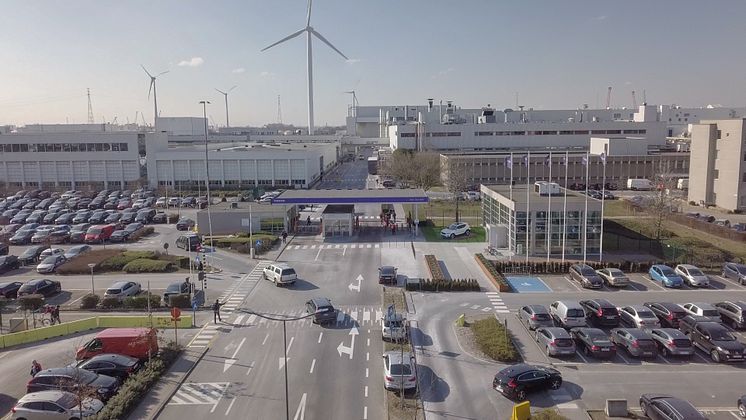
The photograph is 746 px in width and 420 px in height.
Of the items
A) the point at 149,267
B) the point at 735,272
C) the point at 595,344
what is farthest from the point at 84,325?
the point at 735,272

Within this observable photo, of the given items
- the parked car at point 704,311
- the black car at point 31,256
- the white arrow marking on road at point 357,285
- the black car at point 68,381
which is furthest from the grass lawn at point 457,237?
the black car at point 31,256

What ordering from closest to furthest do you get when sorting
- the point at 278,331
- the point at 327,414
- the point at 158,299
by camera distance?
the point at 327,414, the point at 278,331, the point at 158,299

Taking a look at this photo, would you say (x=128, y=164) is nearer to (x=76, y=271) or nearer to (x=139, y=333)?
(x=76, y=271)

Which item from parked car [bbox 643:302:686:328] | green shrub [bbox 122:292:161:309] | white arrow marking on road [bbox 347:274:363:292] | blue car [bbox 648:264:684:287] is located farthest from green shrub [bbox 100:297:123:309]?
blue car [bbox 648:264:684:287]

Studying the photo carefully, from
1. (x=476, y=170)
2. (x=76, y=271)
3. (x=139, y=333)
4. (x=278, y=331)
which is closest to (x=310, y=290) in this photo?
(x=278, y=331)

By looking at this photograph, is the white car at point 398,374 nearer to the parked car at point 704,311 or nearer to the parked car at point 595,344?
the parked car at point 595,344

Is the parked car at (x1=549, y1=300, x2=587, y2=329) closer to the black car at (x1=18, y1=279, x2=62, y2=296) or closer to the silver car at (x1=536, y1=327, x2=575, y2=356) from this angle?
the silver car at (x1=536, y1=327, x2=575, y2=356)

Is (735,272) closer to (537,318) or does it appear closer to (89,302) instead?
(537,318)
